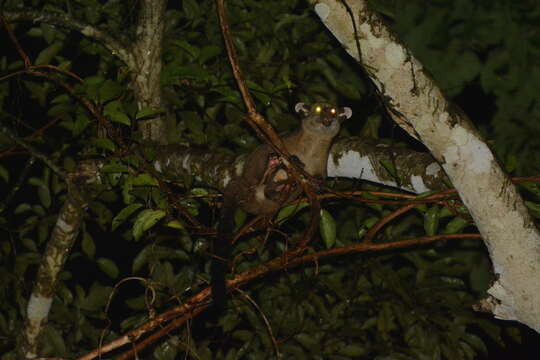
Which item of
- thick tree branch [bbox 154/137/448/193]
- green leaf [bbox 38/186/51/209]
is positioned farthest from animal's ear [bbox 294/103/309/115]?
green leaf [bbox 38/186/51/209]

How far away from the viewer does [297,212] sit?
3943 millimetres

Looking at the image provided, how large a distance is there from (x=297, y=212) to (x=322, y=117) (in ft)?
1.87

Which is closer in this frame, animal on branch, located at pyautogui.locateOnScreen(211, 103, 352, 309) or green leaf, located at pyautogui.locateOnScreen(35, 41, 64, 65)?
animal on branch, located at pyautogui.locateOnScreen(211, 103, 352, 309)

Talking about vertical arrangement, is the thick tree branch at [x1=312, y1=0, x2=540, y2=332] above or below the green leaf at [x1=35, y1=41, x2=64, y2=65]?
above

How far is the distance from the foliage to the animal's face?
0.15m

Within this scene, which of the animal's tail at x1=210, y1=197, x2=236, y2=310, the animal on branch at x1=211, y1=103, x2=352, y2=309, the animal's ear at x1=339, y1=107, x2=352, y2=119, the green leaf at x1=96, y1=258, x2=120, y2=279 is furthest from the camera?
the animal's ear at x1=339, y1=107, x2=352, y2=119

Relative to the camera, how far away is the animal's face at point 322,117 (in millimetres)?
3900

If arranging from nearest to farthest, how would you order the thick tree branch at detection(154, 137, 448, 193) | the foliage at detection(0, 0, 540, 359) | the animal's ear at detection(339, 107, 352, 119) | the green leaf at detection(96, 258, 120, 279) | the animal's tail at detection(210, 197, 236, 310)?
the animal's tail at detection(210, 197, 236, 310), the thick tree branch at detection(154, 137, 448, 193), the foliage at detection(0, 0, 540, 359), the green leaf at detection(96, 258, 120, 279), the animal's ear at detection(339, 107, 352, 119)

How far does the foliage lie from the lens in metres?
3.66

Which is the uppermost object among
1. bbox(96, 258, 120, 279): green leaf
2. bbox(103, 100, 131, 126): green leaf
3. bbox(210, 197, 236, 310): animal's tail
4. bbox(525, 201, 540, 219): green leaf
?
bbox(103, 100, 131, 126): green leaf

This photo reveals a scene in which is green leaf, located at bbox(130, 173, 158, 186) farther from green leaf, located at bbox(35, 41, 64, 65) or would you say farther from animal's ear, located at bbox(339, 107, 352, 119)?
animal's ear, located at bbox(339, 107, 352, 119)

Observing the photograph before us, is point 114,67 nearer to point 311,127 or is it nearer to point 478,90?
point 311,127

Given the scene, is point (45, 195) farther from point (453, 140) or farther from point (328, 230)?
point (453, 140)

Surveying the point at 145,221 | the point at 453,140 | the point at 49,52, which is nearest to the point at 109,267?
the point at 145,221
